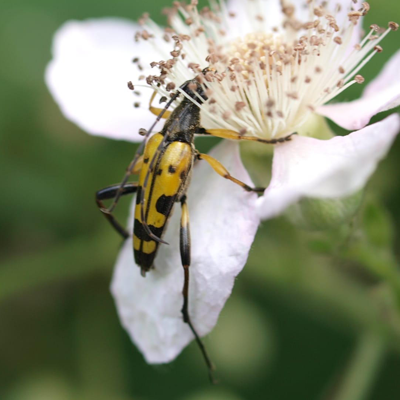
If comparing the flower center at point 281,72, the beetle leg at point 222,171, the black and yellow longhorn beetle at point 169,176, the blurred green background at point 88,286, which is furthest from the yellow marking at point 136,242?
the blurred green background at point 88,286

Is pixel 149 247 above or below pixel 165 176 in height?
below

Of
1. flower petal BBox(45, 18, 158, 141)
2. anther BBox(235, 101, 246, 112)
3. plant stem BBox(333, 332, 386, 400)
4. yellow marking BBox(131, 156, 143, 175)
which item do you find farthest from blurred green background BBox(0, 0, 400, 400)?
anther BBox(235, 101, 246, 112)

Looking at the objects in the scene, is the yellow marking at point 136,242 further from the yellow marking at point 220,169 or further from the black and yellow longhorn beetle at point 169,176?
the yellow marking at point 220,169

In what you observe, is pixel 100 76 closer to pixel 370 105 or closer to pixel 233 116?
pixel 233 116

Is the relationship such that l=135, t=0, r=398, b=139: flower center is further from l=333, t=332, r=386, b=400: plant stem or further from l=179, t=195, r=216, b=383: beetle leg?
l=333, t=332, r=386, b=400: plant stem

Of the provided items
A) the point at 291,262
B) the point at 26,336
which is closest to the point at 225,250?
the point at 291,262

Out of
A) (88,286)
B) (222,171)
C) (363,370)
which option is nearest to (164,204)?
(222,171)

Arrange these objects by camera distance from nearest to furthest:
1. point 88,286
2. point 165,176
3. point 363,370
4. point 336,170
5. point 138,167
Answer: point 336,170
point 165,176
point 138,167
point 363,370
point 88,286
